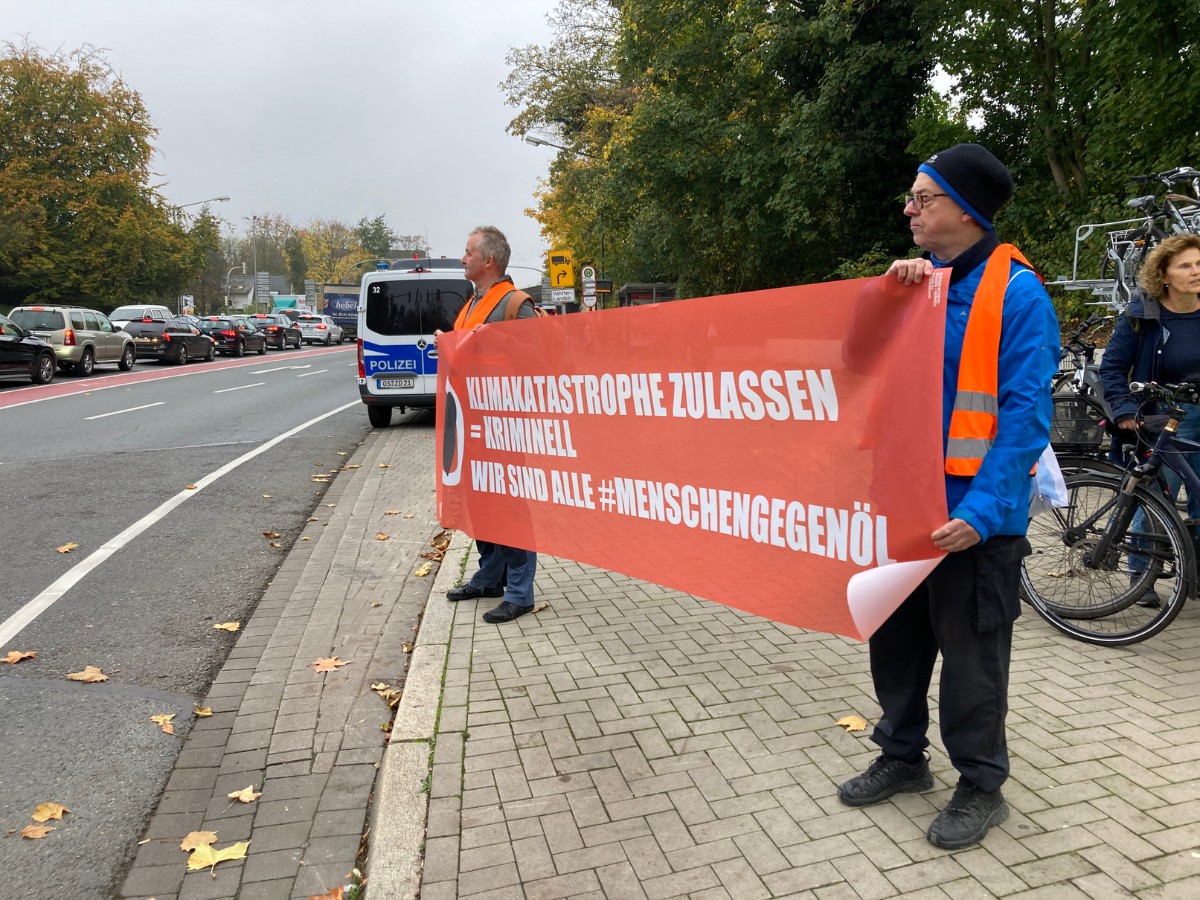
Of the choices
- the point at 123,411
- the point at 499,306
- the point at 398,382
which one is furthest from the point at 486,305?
the point at 123,411

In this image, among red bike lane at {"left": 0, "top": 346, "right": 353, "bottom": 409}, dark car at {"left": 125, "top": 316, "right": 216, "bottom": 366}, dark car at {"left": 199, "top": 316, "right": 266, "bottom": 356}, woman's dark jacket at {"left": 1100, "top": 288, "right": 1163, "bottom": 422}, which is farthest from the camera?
dark car at {"left": 199, "top": 316, "right": 266, "bottom": 356}

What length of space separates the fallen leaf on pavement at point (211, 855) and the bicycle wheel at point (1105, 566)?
3.47m

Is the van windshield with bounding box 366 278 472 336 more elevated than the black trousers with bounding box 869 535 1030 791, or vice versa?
the van windshield with bounding box 366 278 472 336

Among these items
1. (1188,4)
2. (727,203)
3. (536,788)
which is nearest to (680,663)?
(536,788)

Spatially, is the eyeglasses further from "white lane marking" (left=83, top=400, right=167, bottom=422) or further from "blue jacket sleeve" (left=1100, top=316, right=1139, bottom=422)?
"white lane marking" (left=83, top=400, right=167, bottom=422)

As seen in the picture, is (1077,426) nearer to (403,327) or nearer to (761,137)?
(403,327)

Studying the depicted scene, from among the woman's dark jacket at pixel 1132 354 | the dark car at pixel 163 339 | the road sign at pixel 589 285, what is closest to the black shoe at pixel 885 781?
the woman's dark jacket at pixel 1132 354

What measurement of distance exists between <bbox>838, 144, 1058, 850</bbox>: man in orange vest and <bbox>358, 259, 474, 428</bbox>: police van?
11.4 metres

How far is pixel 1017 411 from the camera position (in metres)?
2.46

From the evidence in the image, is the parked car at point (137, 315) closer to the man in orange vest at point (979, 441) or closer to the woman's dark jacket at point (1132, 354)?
the woman's dark jacket at point (1132, 354)

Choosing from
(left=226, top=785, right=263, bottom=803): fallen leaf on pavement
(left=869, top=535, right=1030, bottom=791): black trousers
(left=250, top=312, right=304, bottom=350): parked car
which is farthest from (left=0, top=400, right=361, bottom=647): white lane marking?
(left=250, top=312, right=304, bottom=350): parked car

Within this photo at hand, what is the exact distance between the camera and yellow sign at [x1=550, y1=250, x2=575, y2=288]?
82.6 ft

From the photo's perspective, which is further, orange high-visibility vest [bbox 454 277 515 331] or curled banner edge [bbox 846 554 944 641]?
orange high-visibility vest [bbox 454 277 515 331]

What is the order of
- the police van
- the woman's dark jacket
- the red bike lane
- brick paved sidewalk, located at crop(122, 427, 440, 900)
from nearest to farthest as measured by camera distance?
brick paved sidewalk, located at crop(122, 427, 440, 900)
the woman's dark jacket
the police van
the red bike lane
